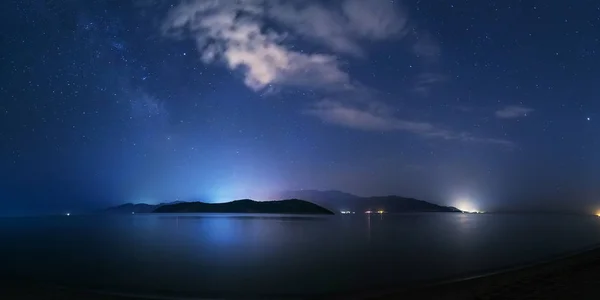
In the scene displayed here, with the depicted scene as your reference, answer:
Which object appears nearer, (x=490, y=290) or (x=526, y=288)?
(x=490, y=290)

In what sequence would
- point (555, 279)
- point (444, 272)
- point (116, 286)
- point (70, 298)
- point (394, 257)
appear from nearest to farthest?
point (70, 298) < point (555, 279) < point (116, 286) < point (444, 272) < point (394, 257)

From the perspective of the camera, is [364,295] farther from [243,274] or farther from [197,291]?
[243,274]

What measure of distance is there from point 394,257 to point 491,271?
11.0m

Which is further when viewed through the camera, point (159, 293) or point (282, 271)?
point (282, 271)

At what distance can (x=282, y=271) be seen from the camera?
30516 millimetres

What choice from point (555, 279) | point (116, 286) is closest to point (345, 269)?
point (555, 279)

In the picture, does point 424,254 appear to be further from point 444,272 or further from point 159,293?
point 159,293

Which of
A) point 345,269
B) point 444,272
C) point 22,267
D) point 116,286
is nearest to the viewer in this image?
point 116,286

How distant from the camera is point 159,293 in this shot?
71.5 feet

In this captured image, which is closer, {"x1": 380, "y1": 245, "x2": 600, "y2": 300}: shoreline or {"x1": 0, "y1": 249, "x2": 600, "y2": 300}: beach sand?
{"x1": 380, "y1": 245, "x2": 600, "y2": 300}: shoreline

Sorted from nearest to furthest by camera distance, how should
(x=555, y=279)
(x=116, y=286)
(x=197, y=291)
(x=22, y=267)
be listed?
(x=555, y=279) < (x=197, y=291) < (x=116, y=286) < (x=22, y=267)

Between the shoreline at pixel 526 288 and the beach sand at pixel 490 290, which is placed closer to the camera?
the shoreline at pixel 526 288

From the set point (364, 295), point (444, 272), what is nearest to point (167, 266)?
point (364, 295)

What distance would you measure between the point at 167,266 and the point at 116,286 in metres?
9.22
